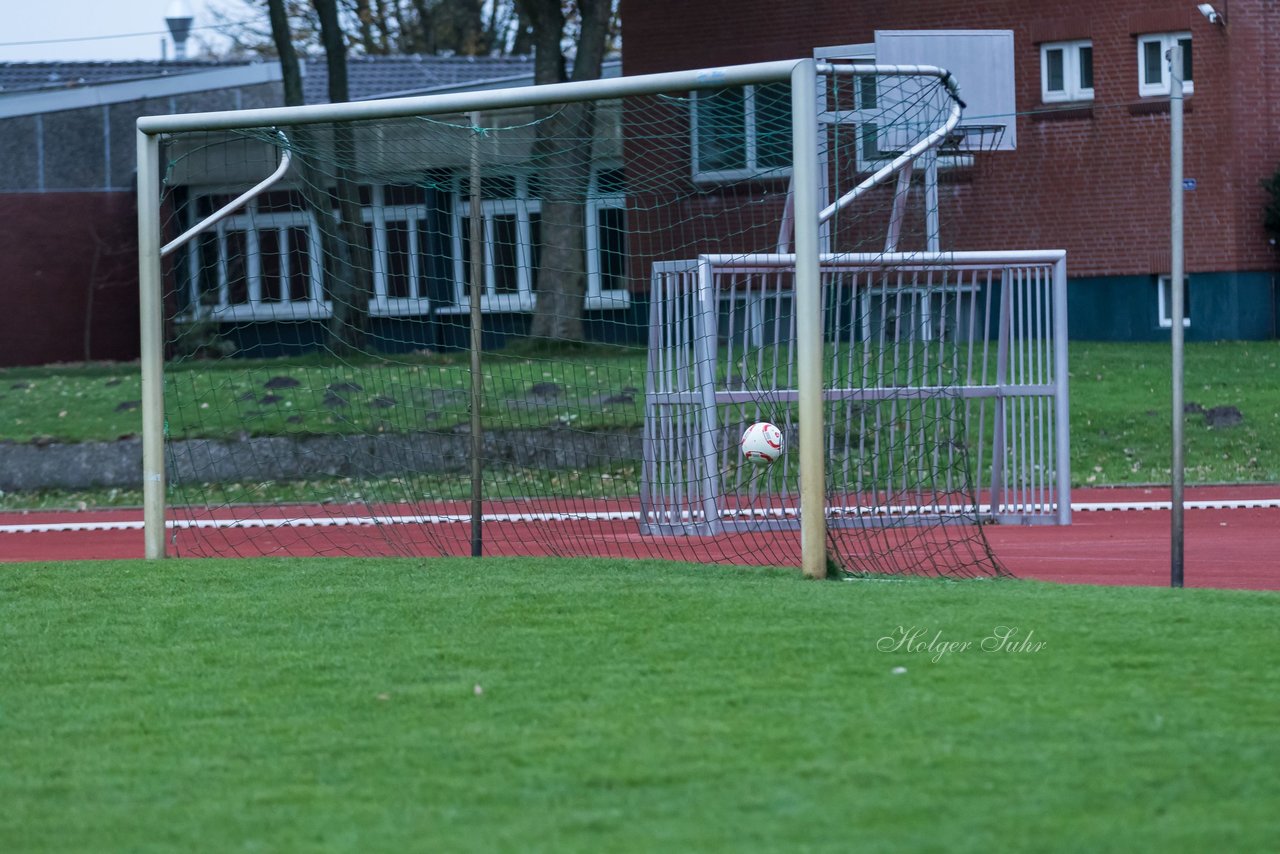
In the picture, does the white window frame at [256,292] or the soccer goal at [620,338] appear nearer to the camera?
the soccer goal at [620,338]

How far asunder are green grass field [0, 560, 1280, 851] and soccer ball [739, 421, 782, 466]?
218 cm

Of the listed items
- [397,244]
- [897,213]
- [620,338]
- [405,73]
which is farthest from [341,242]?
[405,73]

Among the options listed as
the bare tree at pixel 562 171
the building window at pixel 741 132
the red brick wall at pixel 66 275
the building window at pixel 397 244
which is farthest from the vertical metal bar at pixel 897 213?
the red brick wall at pixel 66 275

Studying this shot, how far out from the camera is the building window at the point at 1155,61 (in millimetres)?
23016

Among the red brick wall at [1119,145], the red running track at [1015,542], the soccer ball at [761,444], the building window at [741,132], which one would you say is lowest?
the red running track at [1015,542]

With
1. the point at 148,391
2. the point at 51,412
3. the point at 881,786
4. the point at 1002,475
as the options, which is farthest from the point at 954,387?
the point at 51,412

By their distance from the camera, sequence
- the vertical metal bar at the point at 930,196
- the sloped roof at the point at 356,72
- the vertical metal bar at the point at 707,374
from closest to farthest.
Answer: the vertical metal bar at the point at 930,196
the vertical metal bar at the point at 707,374
the sloped roof at the point at 356,72

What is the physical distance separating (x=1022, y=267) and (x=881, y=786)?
8.08 meters

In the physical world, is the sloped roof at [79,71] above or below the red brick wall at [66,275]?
above

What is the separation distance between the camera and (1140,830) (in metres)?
3.92

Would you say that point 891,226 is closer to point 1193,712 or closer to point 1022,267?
point 1022,267

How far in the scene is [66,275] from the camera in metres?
29.5

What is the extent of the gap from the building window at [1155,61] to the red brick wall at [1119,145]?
0.38 ft

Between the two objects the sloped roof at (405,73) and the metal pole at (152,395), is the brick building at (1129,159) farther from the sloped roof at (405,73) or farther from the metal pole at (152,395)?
the metal pole at (152,395)
